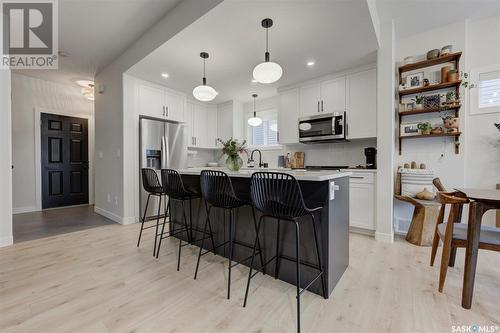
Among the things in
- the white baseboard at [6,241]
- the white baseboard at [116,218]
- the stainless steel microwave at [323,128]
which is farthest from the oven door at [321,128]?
the white baseboard at [6,241]

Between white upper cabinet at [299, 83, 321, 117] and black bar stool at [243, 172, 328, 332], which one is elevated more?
white upper cabinet at [299, 83, 321, 117]

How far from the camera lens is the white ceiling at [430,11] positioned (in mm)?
2523

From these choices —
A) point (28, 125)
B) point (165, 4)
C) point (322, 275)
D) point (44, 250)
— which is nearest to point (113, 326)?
point (322, 275)

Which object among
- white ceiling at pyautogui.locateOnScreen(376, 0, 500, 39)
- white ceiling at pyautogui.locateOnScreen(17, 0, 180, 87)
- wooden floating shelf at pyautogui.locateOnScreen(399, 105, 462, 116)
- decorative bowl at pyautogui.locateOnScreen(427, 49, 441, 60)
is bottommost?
wooden floating shelf at pyautogui.locateOnScreen(399, 105, 462, 116)

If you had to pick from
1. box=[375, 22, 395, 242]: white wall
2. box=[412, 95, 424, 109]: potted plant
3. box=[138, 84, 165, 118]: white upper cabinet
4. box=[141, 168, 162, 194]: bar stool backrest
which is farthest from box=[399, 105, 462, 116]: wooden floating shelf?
box=[138, 84, 165, 118]: white upper cabinet

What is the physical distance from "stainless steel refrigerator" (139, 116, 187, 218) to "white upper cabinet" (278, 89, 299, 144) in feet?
6.43

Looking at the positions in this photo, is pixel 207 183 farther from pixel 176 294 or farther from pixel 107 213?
pixel 107 213

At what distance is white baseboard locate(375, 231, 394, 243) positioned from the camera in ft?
9.31

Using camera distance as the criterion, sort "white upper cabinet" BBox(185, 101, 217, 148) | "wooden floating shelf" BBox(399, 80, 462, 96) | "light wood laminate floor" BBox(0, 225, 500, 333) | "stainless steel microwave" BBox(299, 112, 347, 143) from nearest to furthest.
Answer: "light wood laminate floor" BBox(0, 225, 500, 333)
"wooden floating shelf" BBox(399, 80, 462, 96)
"stainless steel microwave" BBox(299, 112, 347, 143)
"white upper cabinet" BBox(185, 101, 217, 148)

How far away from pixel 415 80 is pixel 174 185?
→ 3.50 m

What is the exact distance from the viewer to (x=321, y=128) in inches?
142

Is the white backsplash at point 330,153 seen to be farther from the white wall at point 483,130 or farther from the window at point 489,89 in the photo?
the window at point 489,89

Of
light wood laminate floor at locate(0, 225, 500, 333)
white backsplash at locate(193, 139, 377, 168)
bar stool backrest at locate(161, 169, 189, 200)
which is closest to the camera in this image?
light wood laminate floor at locate(0, 225, 500, 333)

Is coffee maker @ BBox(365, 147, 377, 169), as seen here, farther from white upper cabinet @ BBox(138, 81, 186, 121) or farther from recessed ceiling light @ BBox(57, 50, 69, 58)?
recessed ceiling light @ BBox(57, 50, 69, 58)
